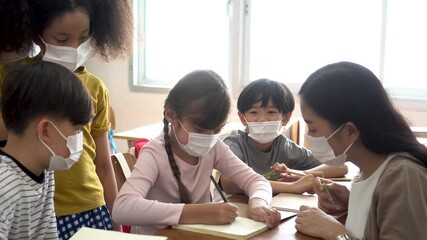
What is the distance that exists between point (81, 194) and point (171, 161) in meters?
0.28

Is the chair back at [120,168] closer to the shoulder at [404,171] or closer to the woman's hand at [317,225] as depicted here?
the woman's hand at [317,225]

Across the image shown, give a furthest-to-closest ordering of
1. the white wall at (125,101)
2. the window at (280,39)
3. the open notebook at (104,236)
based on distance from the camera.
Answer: the white wall at (125,101) < the window at (280,39) < the open notebook at (104,236)

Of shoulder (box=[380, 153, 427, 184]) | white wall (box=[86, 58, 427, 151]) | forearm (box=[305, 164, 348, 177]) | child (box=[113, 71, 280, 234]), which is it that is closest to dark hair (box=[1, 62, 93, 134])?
child (box=[113, 71, 280, 234])

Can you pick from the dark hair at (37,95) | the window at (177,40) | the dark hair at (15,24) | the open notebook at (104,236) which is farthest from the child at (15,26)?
the window at (177,40)

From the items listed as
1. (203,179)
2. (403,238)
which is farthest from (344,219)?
(203,179)

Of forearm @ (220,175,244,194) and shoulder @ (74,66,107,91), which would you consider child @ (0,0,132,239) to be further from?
forearm @ (220,175,244,194)

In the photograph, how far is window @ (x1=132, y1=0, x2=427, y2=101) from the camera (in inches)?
145

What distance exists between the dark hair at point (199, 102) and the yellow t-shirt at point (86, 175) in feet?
0.69

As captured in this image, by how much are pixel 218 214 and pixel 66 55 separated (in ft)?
2.06

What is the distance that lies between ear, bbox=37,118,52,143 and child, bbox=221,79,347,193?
90cm

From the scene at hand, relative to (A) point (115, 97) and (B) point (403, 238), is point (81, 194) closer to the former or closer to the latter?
(B) point (403, 238)

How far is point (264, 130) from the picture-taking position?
2.06 meters

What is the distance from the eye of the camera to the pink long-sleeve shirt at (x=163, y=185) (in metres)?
1.41

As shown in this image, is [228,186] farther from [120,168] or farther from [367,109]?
[367,109]
